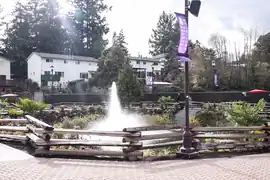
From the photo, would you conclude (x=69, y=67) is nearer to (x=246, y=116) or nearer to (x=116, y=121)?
(x=116, y=121)

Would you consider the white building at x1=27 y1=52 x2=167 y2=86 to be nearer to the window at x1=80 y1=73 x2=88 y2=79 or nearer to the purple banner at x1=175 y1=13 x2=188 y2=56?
the window at x1=80 y1=73 x2=88 y2=79

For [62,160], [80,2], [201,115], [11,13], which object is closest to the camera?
[62,160]

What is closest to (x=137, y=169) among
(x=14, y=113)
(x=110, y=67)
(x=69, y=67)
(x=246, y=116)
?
(x=246, y=116)

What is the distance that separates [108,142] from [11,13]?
6798cm

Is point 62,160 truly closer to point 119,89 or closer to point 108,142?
point 108,142

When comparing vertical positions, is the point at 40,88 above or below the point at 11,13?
below

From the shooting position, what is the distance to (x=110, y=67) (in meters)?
46.9

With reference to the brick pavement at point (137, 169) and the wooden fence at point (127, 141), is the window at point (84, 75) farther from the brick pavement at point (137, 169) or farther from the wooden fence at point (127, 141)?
the brick pavement at point (137, 169)

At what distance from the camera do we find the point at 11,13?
222 feet

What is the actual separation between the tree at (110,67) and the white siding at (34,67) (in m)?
14.1

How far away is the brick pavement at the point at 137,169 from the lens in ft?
20.9

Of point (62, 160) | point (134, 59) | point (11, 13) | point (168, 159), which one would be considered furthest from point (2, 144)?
point (11, 13)

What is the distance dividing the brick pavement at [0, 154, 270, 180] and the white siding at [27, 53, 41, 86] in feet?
166

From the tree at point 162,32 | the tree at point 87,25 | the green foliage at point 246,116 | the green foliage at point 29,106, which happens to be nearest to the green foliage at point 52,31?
the tree at point 87,25
